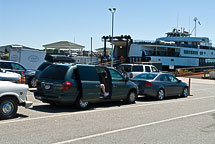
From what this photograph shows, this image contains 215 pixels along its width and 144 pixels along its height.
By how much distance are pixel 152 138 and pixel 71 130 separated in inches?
80.7

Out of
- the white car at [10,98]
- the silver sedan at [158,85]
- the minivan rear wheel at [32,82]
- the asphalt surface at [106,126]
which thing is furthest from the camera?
the minivan rear wheel at [32,82]

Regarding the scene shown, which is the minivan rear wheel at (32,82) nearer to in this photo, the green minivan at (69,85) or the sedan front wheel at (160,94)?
the green minivan at (69,85)

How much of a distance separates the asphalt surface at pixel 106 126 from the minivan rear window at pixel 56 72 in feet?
3.89

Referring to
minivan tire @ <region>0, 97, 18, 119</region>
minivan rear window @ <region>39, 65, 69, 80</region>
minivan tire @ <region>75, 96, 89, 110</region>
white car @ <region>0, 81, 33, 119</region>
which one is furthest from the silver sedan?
minivan tire @ <region>0, 97, 18, 119</region>

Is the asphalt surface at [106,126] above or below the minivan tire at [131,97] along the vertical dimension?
below

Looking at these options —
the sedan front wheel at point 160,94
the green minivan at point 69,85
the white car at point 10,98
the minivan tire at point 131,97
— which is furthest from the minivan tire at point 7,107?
the sedan front wheel at point 160,94

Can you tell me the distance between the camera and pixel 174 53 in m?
47.6

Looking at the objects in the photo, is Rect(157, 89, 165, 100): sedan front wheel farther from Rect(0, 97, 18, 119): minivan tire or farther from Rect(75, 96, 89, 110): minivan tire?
Rect(0, 97, 18, 119): minivan tire

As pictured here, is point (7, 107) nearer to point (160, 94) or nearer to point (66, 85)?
point (66, 85)

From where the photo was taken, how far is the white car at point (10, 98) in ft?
26.7

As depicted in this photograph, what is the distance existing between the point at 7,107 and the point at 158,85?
849 centimetres

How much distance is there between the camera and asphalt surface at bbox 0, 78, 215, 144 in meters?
6.59

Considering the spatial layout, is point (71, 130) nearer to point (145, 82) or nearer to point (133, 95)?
point (133, 95)

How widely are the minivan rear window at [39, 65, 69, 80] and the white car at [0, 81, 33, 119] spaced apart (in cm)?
169
